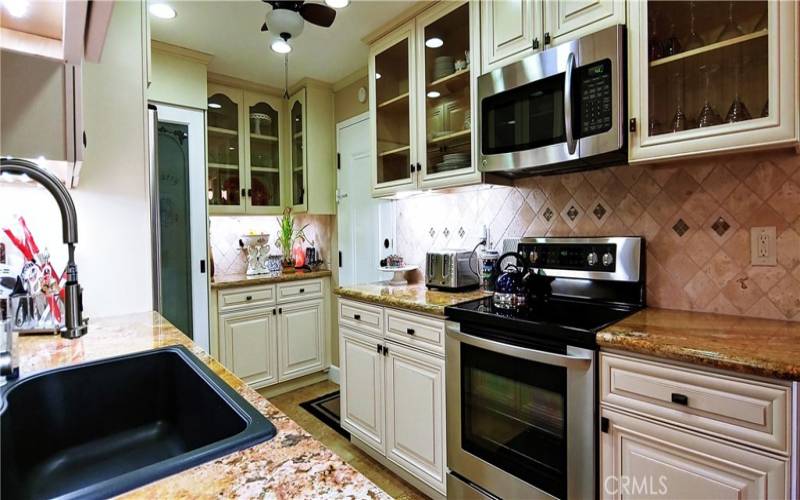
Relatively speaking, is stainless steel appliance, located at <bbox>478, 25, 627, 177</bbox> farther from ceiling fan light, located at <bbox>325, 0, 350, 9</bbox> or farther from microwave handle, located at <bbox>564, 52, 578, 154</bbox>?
ceiling fan light, located at <bbox>325, 0, 350, 9</bbox>

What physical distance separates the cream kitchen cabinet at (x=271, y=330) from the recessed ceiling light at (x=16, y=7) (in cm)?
217

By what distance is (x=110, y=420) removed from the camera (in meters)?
1.02

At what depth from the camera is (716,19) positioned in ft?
4.48

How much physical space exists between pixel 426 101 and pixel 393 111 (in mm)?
327

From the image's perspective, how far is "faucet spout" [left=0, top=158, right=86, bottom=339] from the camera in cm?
85

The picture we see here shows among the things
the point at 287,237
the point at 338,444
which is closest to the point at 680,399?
the point at 338,444

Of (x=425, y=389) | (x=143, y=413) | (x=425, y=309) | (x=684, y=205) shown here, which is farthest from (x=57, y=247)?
(x=684, y=205)

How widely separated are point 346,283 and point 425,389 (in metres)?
1.64

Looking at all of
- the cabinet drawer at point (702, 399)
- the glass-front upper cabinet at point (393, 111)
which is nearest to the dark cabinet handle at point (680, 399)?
the cabinet drawer at point (702, 399)

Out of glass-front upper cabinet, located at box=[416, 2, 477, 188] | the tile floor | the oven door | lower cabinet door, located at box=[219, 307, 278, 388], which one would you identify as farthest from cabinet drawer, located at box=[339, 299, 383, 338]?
lower cabinet door, located at box=[219, 307, 278, 388]

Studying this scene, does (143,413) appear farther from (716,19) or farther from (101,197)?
(716,19)

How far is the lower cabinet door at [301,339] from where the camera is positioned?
321 centimetres

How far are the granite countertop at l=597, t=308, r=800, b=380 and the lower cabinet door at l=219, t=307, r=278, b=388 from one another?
8.32 feet

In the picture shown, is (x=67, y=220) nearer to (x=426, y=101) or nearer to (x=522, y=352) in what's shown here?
(x=522, y=352)
